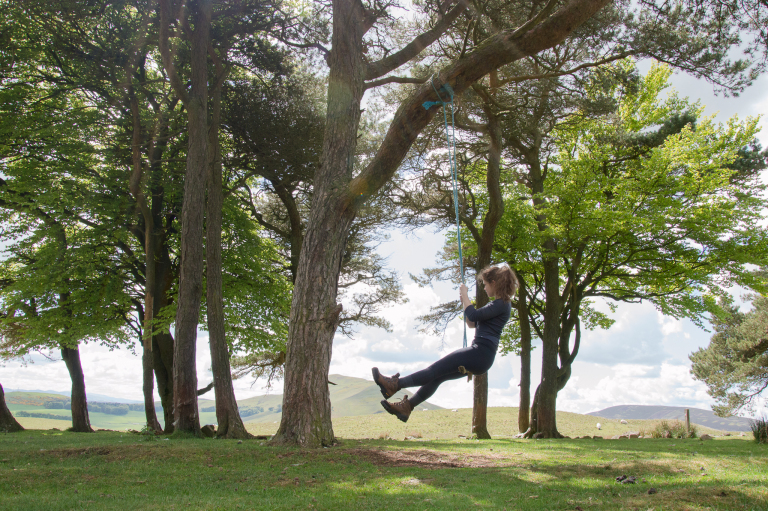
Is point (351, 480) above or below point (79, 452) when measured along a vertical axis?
above

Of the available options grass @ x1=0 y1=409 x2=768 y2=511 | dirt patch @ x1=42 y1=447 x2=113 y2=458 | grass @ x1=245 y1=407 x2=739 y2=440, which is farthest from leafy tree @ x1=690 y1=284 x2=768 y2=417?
dirt patch @ x1=42 y1=447 x2=113 y2=458

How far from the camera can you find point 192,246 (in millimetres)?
12516

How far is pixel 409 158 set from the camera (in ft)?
55.1

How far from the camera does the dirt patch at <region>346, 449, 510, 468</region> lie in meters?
7.07

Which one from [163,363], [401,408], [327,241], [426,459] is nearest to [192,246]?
[327,241]

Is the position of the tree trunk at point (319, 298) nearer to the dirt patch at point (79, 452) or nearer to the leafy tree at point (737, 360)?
the dirt patch at point (79, 452)

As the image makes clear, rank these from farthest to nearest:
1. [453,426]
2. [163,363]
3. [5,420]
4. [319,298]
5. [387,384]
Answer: [453,426]
[163,363]
[5,420]
[319,298]
[387,384]

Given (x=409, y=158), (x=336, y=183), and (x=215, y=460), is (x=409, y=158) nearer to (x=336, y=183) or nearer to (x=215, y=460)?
(x=336, y=183)

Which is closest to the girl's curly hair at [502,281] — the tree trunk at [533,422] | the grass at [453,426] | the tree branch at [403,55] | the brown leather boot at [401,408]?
the brown leather boot at [401,408]

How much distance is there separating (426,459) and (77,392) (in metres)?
16.3

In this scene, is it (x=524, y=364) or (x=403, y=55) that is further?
(x=524, y=364)

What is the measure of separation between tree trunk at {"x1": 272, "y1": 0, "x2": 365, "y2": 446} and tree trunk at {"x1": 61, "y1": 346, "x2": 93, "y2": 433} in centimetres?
1410

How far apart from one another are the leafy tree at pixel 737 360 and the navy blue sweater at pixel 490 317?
2516cm

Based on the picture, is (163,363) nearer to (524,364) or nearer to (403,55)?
(524,364)
